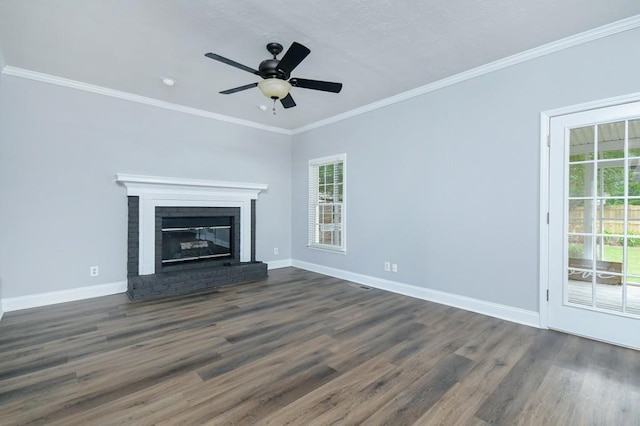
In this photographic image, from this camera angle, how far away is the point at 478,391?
2084mm

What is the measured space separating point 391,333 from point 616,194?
246 cm

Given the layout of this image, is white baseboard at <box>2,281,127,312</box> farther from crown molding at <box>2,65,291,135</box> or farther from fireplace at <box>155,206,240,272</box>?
crown molding at <box>2,65,291,135</box>

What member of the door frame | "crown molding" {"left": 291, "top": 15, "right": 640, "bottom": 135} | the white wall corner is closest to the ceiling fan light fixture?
"crown molding" {"left": 291, "top": 15, "right": 640, "bottom": 135}

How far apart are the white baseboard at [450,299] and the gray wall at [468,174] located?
0.24 ft

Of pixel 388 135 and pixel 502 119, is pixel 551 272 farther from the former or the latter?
pixel 388 135

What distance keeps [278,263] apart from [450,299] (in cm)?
341

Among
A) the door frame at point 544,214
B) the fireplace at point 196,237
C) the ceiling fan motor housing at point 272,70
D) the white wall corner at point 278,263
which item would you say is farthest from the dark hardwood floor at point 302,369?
the ceiling fan motor housing at point 272,70

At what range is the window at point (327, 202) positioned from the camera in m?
5.36

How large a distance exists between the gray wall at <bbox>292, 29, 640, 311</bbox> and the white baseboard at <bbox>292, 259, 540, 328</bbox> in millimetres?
72

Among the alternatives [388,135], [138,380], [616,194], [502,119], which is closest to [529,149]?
[502,119]

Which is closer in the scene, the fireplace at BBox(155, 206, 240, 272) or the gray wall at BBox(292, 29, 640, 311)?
the gray wall at BBox(292, 29, 640, 311)

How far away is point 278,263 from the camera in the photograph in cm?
613

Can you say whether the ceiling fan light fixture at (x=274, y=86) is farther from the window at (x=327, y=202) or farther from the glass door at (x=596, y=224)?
the glass door at (x=596, y=224)

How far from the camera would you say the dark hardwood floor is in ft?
6.10
